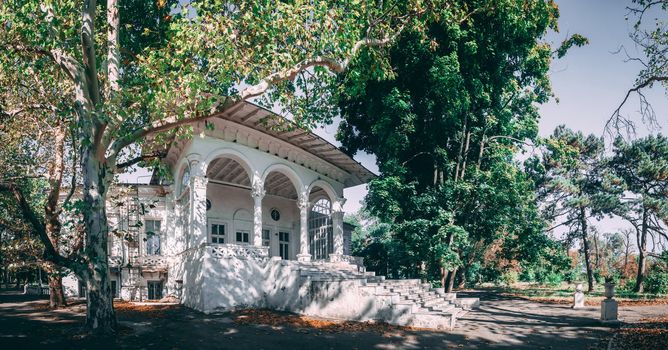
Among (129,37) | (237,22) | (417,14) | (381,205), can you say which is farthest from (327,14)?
(381,205)

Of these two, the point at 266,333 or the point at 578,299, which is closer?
the point at 266,333

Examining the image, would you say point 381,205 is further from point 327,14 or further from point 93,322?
point 93,322

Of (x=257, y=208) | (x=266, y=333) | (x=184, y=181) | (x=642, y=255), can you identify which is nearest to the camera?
(x=266, y=333)

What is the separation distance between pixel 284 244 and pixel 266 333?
12144 mm

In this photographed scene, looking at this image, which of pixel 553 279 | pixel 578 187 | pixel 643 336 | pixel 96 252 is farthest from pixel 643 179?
pixel 96 252

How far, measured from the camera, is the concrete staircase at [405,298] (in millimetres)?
12766

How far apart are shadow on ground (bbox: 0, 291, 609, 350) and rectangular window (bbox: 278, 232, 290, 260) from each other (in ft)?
28.1

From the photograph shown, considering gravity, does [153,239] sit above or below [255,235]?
below

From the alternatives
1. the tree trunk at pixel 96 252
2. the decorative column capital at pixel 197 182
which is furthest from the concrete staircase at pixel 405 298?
the tree trunk at pixel 96 252

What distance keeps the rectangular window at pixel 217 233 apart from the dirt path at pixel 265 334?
584 centimetres

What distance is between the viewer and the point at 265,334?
1125cm

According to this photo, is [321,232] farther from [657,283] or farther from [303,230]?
[657,283]

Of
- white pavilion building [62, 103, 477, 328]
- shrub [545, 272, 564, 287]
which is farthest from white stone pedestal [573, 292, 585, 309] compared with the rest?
shrub [545, 272, 564, 287]

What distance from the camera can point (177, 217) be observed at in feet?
67.3
